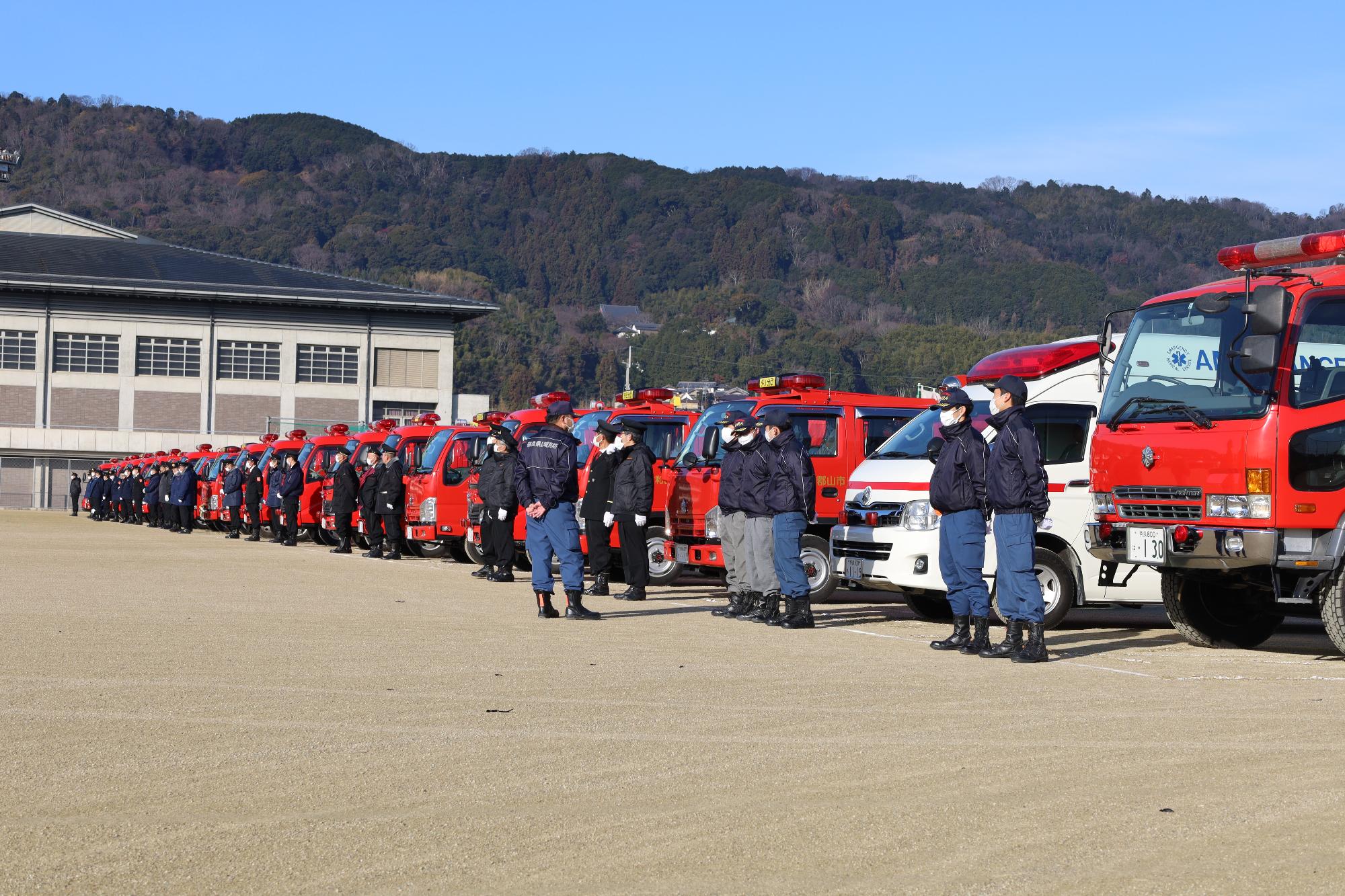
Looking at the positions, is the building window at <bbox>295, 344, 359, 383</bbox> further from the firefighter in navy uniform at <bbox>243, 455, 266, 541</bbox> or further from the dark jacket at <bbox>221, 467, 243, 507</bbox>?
the firefighter in navy uniform at <bbox>243, 455, 266, 541</bbox>

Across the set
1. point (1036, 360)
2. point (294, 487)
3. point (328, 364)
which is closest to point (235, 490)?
point (294, 487)

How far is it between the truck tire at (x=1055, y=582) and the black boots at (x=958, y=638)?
1.49 m

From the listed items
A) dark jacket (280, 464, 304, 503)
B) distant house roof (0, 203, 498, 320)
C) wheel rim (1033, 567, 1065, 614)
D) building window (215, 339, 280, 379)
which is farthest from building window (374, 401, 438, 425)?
wheel rim (1033, 567, 1065, 614)

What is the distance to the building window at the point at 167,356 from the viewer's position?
73.3 m

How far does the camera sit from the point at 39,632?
12.7 meters

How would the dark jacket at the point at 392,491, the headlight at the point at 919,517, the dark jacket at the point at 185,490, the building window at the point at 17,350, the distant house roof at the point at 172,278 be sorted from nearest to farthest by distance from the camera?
the headlight at the point at 919,517
the dark jacket at the point at 392,491
the dark jacket at the point at 185,490
the building window at the point at 17,350
the distant house roof at the point at 172,278

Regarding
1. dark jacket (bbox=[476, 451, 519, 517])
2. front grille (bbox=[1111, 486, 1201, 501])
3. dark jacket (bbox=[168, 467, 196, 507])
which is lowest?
dark jacket (bbox=[168, 467, 196, 507])

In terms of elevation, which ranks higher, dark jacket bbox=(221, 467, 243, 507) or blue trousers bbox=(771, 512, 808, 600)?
blue trousers bbox=(771, 512, 808, 600)

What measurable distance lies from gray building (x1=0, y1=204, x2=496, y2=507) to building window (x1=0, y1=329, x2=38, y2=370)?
64mm

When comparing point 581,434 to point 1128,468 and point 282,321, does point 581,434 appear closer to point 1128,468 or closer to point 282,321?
point 1128,468

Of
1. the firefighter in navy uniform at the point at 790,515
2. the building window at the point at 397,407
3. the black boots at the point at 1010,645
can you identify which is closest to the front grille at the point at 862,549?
the firefighter in navy uniform at the point at 790,515

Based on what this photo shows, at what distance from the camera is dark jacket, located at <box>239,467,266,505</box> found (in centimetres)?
3447

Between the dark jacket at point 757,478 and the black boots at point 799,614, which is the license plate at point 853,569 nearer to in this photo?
the black boots at point 799,614

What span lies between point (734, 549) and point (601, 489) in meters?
3.18
